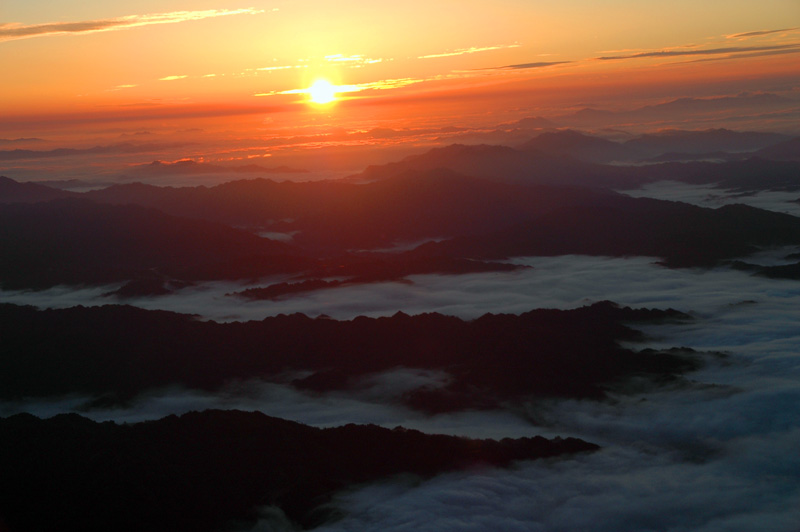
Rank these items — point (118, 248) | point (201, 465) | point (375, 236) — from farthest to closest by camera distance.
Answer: point (375, 236)
point (118, 248)
point (201, 465)

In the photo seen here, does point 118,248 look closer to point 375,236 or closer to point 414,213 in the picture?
point 375,236

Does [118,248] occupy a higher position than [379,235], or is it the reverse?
[379,235]

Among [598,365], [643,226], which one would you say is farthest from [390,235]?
[598,365]

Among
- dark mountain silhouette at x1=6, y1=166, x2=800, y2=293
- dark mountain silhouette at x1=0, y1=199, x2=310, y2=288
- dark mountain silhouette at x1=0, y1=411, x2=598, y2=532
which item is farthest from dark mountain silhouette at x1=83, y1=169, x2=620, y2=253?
dark mountain silhouette at x1=0, y1=411, x2=598, y2=532

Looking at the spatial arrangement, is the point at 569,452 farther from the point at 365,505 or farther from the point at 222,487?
the point at 222,487

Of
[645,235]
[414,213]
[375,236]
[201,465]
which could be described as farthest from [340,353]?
[414,213]

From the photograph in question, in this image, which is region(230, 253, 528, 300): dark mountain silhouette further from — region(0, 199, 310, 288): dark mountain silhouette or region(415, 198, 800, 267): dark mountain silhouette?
region(415, 198, 800, 267): dark mountain silhouette

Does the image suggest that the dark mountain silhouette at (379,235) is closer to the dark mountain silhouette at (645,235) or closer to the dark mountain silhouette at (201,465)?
the dark mountain silhouette at (645,235)

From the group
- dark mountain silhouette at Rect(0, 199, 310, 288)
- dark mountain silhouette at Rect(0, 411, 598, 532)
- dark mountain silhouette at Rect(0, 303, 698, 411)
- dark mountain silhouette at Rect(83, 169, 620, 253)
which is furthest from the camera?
dark mountain silhouette at Rect(83, 169, 620, 253)
